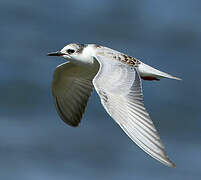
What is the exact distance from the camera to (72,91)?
10359mm

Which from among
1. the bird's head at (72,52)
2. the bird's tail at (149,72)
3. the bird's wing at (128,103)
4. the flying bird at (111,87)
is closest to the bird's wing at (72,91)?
the flying bird at (111,87)

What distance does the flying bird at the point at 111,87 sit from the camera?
7469 millimetres

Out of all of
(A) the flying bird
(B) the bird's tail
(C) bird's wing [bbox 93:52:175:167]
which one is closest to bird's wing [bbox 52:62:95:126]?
(A) the flying bird

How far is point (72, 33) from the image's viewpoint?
77.1 ft

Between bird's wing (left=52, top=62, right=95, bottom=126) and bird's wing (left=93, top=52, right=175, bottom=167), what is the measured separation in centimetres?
115

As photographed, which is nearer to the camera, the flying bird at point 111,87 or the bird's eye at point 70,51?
the flying bird at point 111,87

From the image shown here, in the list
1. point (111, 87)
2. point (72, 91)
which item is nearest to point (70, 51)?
point (72, 91)

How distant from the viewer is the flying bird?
24.5ft

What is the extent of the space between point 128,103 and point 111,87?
343 millimetres

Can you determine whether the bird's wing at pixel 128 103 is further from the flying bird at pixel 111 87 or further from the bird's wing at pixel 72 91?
the bird's wing at pixel 72 91

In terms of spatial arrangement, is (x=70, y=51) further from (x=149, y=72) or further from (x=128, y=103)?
(x=128, y=103)

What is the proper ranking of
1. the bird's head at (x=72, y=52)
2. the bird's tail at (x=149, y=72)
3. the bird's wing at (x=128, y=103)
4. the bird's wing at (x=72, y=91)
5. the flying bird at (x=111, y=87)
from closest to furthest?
the bird's wing at (x=128, y=103) → the flying bird at (x=111, y=87) → the bird's tail at (x=149, y=72) → the bird's head at (x=72, y=52) → the bird's wing at (x=72, y=91)

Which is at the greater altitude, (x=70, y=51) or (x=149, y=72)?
(x=70, y=51)

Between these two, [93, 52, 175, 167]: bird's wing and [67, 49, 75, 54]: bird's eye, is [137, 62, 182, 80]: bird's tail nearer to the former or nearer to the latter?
[93, 52, 175, 167]: bird's wing
